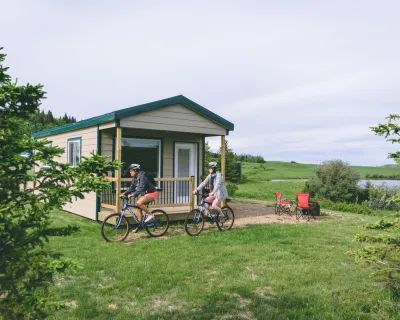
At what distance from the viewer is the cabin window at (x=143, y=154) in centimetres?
1177

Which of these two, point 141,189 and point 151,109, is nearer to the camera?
point 141,189

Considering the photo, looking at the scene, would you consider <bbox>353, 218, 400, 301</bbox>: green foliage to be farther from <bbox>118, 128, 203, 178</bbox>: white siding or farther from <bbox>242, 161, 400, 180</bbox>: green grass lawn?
<bbox>242, 161, 400, 180</bbox>: green grass lawn

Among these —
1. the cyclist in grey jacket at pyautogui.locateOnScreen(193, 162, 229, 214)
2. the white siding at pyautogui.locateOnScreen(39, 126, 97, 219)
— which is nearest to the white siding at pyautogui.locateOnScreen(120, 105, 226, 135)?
the white siding at pyautogui.locateOnScreen(39, 126, 97, 219)

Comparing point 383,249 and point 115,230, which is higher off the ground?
point 383,249

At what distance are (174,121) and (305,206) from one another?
19.6 ft

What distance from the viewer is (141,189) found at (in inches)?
327

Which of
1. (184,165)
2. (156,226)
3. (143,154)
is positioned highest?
(143,154)

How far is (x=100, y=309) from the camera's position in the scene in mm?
4172

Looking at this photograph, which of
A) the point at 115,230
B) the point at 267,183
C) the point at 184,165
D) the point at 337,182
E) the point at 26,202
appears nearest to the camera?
the point at 26,202

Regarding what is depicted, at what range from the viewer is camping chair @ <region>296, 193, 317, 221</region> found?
12242 mm

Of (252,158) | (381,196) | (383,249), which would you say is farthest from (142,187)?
(252,158)

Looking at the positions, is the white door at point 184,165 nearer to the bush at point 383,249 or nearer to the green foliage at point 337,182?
the bush at point 383,249

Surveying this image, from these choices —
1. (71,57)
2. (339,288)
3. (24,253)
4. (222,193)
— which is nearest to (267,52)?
(222,193)

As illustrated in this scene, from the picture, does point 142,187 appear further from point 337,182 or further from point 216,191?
point 337,182
